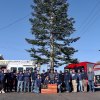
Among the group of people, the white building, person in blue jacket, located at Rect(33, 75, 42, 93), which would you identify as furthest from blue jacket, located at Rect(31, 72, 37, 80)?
the white building

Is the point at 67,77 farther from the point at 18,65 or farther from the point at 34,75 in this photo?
the point at 18,65

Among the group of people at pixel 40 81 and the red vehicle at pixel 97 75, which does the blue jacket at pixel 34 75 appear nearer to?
the group of people at pixel 40 81

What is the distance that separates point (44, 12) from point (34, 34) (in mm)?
3396

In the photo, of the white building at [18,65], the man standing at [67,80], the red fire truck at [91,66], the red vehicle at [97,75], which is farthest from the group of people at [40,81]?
the red fire truck at [91,66]

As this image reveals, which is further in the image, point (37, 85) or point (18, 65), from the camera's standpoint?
point (18, 65)

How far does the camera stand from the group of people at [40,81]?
2719cm

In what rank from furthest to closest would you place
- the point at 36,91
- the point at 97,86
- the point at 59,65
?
the point at 59,65, the point at 97,86, the point at 36,91

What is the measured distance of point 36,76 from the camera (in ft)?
90.4

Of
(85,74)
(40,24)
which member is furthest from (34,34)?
(85,74)

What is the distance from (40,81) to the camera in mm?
27234

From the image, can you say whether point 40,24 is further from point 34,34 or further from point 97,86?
point 97,86

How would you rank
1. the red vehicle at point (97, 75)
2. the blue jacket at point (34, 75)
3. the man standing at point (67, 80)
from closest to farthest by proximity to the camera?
1. the blue jacket at point (34, 75)
2. the man standing at point (67, 80)
3. the red vehicle at point (97, 75)

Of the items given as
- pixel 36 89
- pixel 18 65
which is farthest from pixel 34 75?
pixel 18 65

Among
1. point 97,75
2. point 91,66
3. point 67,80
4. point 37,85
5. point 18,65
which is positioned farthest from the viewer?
point 91,66
